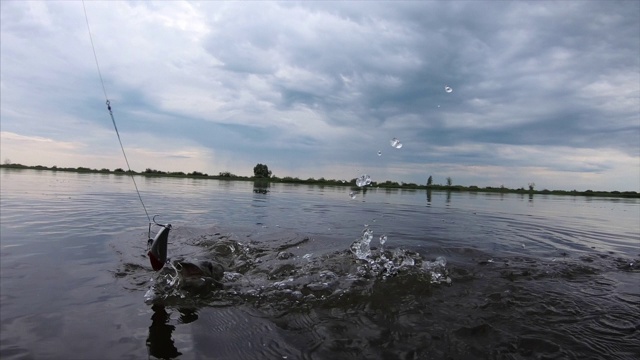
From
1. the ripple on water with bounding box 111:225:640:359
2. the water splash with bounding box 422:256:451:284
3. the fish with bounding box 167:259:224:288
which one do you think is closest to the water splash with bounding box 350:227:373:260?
the ripple on water with bounding box 111:225:640:359

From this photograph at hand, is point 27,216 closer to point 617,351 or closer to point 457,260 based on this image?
point 457,260

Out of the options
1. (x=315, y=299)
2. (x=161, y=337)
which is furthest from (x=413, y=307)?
(x=161, y=337)

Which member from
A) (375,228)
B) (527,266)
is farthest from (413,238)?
(527,266)

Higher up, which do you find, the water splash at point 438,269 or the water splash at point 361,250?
the water splash at point 361,250

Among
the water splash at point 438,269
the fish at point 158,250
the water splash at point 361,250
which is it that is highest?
the fish at point 158,250

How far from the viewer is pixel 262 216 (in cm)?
1476

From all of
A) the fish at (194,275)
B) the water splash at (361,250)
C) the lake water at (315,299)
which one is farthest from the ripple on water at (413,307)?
the fish at (194,275)

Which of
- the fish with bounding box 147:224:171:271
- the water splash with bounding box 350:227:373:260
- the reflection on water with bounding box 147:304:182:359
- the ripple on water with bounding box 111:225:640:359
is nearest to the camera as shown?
the reflection on water with bounding box 147:304:182:359

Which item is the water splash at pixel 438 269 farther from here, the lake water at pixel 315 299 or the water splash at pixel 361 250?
the water splash at pixel 361 250

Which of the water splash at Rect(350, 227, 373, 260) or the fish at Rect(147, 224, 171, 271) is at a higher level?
the fish at Rect(147, 224, 171, 271)

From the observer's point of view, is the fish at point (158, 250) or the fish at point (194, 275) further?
the fish at point (194, 275)

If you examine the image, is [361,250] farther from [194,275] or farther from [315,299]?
[194,275]

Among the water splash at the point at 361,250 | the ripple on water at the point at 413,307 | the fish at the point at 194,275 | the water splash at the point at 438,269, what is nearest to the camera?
the ripple on water at the point at 413,307

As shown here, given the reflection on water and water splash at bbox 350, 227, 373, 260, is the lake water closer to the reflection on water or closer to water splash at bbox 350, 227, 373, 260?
the reflection on water
